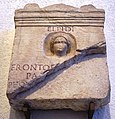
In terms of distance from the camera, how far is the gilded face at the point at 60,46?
136 cm

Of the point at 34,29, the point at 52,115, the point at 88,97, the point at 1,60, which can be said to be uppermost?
the point at 34,29

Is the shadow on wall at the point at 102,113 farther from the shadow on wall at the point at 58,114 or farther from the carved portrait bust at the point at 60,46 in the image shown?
the carved portrait bust at the point at 60,46

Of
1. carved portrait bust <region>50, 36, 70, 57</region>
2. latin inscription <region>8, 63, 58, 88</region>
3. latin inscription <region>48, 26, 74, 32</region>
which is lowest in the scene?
latin inscription <region>8, 63, 58, 88</region>

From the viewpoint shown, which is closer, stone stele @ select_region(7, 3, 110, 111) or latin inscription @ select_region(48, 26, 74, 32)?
stone stele @ select_region(7, 3, 110, 111)

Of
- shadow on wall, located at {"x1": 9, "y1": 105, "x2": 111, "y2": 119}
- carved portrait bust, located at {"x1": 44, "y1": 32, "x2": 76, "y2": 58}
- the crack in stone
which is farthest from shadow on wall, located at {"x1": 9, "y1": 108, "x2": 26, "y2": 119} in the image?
carved portrait bust, located at {"x1": 44, "y1": 32, "x2": 76, "y2": 58}

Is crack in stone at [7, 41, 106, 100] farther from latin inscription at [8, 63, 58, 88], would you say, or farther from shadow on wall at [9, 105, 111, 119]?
shadow on wall at [9, 105, 111, 119]

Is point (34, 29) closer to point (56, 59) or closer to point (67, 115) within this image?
point (56, 59)

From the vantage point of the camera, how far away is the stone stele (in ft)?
4.17

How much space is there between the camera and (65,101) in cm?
128

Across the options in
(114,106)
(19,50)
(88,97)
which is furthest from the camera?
(114,106)

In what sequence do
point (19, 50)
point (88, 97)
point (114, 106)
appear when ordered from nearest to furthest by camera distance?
point (88, 97), point (19, 50), point (114, 106)

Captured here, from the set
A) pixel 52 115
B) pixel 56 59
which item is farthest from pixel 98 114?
pixel 56 59

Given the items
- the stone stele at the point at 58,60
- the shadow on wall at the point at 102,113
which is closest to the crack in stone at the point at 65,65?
the stone stele at the point at 58,60

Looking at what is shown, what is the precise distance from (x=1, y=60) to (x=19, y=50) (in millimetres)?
223
